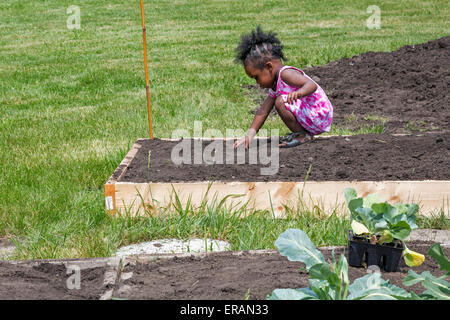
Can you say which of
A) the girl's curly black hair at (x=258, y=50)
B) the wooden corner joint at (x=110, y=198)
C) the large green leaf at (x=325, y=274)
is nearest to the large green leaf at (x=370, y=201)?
the large green leaf at (x=325, y=274)

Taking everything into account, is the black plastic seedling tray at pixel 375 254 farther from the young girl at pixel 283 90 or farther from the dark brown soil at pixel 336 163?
the young girl at pixel 283 90

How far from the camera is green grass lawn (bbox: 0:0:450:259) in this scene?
10.7ft

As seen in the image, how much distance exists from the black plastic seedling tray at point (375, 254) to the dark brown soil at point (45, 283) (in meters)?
1.07

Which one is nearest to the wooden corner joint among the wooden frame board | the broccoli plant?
the wooden frame board

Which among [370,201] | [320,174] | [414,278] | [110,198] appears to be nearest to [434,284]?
[414,278]

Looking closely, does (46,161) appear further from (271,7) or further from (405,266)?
(271,7)

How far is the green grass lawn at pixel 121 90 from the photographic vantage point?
3.28m

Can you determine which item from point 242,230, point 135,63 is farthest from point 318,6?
point 242,230

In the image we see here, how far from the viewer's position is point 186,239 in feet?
10.4

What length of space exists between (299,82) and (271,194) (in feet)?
4.37

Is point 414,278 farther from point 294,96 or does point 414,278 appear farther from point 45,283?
point 294,96

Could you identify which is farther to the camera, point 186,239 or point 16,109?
point 16,109

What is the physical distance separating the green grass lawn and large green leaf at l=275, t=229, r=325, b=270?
0.95 metres

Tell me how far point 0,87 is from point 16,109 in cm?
174
